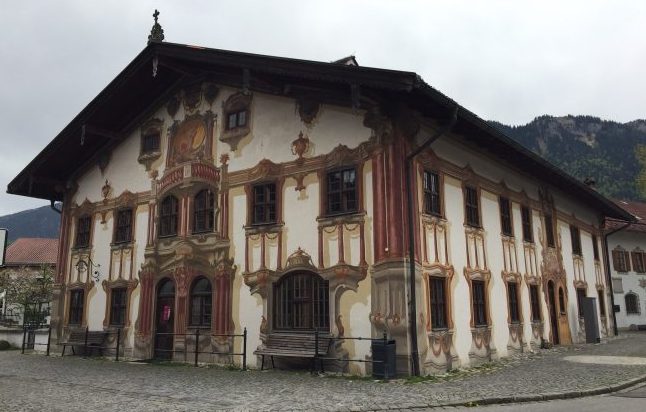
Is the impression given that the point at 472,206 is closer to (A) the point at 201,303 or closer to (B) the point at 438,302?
(B) the point at 438,302

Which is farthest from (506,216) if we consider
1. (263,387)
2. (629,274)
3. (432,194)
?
(629,274)

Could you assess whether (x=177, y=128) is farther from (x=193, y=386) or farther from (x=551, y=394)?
(x=551, y=394)

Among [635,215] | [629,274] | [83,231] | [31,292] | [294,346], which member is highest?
[635,215]

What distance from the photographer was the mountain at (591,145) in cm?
10306

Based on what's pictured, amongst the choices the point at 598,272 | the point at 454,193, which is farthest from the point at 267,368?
the point at 598,272

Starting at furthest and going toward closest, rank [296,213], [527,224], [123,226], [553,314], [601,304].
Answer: [601,304] < [553,314] < [527,224] < [123,226] < [296,213]

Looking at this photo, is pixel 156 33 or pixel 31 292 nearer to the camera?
pixel 156 33

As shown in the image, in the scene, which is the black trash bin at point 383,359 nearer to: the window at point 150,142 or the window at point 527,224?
the window at point 527,224

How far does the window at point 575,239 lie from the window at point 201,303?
16729mm

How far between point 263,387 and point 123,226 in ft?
36.0

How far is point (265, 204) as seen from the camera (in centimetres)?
1669

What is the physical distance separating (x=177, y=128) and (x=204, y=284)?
18.6 ft

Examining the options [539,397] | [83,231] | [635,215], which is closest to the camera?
[539,397]

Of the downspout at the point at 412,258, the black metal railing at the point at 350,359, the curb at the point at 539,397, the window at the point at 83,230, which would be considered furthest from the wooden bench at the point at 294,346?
the window at the point at 83,230
